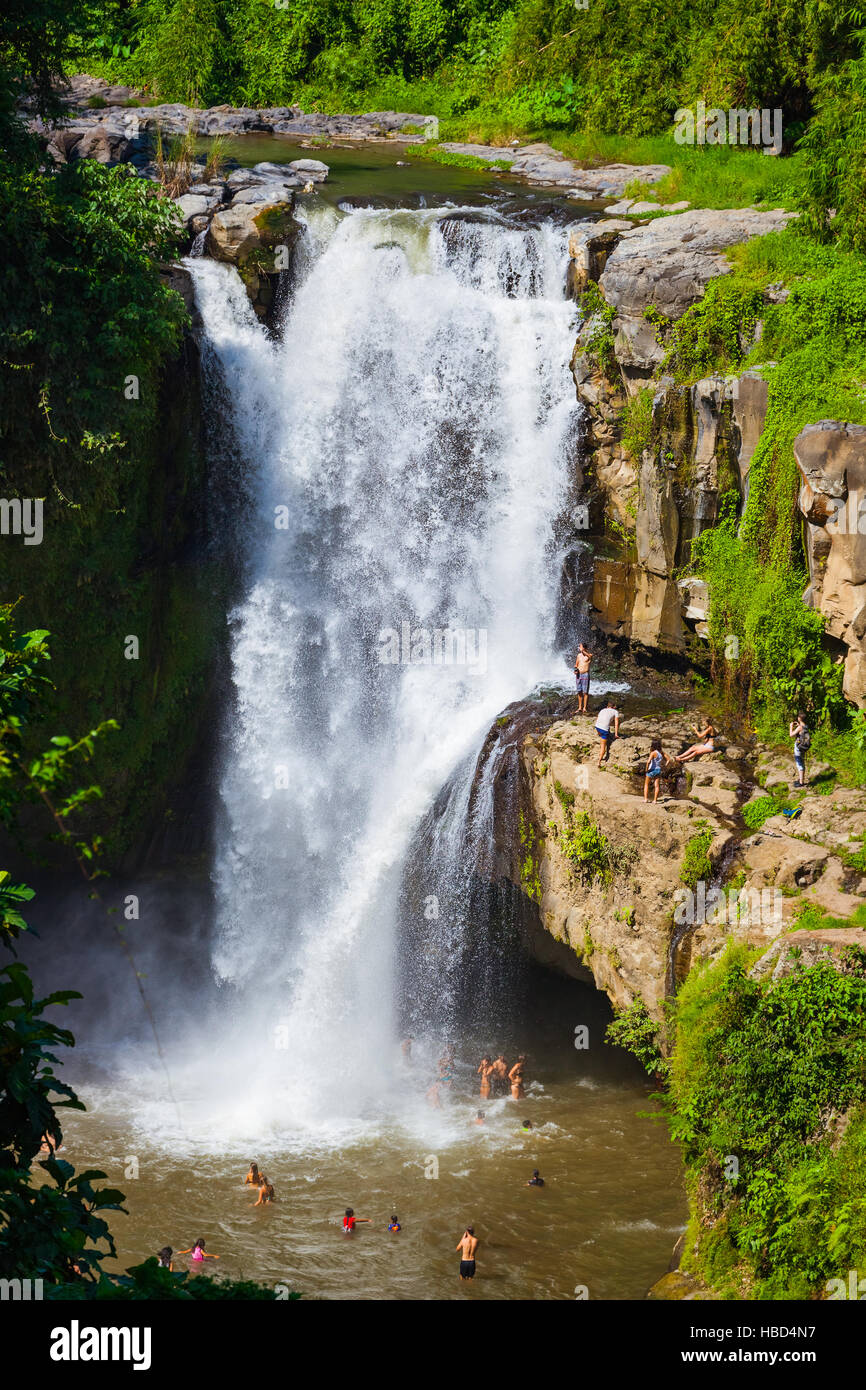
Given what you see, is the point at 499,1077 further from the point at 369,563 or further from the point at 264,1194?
the point at 369,563

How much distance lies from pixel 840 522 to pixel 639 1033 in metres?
7.08

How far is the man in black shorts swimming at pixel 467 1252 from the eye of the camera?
15.3 meters

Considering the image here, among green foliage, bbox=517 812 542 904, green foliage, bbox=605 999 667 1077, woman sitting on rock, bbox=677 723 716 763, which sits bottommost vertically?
green foliage, bbox=605 999 667 1077

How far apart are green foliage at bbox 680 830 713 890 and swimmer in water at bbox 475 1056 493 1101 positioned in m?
4.55

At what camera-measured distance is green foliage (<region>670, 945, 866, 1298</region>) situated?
12922 mm

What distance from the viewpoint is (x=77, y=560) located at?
20.5 meters

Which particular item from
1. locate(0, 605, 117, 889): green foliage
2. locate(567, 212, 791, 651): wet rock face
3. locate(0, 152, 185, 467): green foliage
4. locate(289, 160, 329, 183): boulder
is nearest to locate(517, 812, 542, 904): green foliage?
locate(567, 212, 791, 651): wet rock face

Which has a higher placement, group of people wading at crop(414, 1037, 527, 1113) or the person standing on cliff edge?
the person standing on cliff edge

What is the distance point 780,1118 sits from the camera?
13750 mm

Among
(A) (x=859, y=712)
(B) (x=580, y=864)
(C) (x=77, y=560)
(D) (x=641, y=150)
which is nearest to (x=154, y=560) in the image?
(C) (x=77, y=560)

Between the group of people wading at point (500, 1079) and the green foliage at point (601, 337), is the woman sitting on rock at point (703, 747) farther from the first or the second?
the green foliage at point (601, 337)

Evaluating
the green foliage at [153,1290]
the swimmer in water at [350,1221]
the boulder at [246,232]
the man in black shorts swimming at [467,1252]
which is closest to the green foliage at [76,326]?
the boulder at [246,232]

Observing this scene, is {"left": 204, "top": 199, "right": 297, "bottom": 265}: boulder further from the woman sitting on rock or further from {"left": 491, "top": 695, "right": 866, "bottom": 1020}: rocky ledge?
the woman sitting on rock

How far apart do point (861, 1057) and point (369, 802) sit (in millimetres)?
9588
